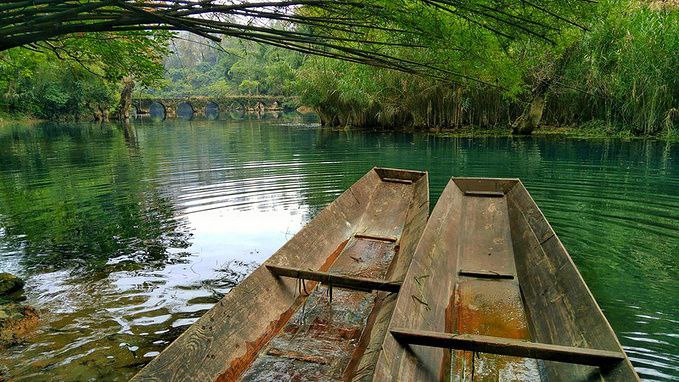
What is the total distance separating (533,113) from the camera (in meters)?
19.7

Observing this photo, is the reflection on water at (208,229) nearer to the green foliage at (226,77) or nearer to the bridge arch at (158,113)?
the bridge arch at (158,113)

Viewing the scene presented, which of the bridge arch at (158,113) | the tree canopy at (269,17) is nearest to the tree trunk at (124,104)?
the bridge arch at (158,113)

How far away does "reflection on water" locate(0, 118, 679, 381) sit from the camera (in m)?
3.81

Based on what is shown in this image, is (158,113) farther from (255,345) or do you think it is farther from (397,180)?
(255,345)

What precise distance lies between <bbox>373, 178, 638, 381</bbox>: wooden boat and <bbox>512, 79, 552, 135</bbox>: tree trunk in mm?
14595

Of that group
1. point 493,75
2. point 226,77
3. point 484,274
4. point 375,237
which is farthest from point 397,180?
point 226,77

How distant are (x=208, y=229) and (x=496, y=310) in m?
4.82

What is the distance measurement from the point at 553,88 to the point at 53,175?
59.9ft

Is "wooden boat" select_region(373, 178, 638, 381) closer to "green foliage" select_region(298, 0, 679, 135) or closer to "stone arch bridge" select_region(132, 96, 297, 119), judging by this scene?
"green foliage" select_region(298, 0, 679, 135)

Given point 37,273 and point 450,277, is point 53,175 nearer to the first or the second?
point 37,273

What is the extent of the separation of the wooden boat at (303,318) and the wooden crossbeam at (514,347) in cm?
33

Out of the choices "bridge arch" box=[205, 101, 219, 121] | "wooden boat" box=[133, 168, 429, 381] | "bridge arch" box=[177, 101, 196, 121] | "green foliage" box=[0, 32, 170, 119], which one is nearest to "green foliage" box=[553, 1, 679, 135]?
"wooden boat" box=[133, 168, 429, 381]

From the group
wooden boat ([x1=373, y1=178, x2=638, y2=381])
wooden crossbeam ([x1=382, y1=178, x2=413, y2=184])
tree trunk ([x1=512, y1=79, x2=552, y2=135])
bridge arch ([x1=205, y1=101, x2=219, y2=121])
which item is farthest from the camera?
bridge arch ([x1=205, y1=101, x2=219, y2=121])

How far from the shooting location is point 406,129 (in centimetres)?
2456
